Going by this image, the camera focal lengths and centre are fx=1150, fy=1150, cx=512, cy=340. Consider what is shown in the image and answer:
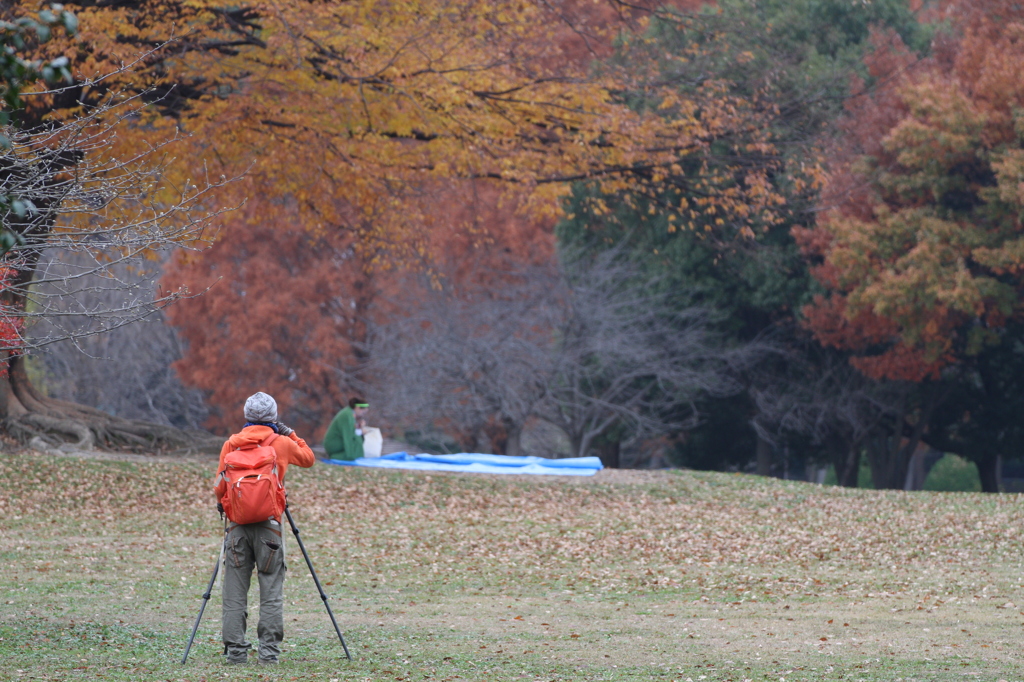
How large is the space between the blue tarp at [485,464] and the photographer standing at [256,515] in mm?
11402

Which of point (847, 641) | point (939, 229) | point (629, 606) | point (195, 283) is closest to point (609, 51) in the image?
point (939, 229)

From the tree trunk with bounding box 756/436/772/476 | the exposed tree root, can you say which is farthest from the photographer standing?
the tree trunk with bounding box 756/436/772/476

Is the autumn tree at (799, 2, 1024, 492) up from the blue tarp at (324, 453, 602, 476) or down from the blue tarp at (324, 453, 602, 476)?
up

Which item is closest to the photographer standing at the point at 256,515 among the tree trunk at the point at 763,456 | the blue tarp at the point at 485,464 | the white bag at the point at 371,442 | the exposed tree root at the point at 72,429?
the exposed tree root at the point at 72,429

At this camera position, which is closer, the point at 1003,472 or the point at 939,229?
the point at 939,229

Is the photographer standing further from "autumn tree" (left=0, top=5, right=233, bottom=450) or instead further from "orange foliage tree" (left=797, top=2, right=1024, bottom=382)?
"orange foliage tree" (left=797, top=2, right=1024, bottom=382)

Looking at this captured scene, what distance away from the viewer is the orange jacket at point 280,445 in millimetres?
6469

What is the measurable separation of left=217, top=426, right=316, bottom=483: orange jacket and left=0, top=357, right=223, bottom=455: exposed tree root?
432 inches

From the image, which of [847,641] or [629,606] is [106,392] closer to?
[629,606]

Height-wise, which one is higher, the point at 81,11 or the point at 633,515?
the point at 81,11

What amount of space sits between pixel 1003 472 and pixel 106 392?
33308mm

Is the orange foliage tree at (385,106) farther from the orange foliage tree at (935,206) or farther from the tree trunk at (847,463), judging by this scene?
the tree trunk at (847,463)

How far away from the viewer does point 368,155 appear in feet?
50.8

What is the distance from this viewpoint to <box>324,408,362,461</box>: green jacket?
18.4 metres
